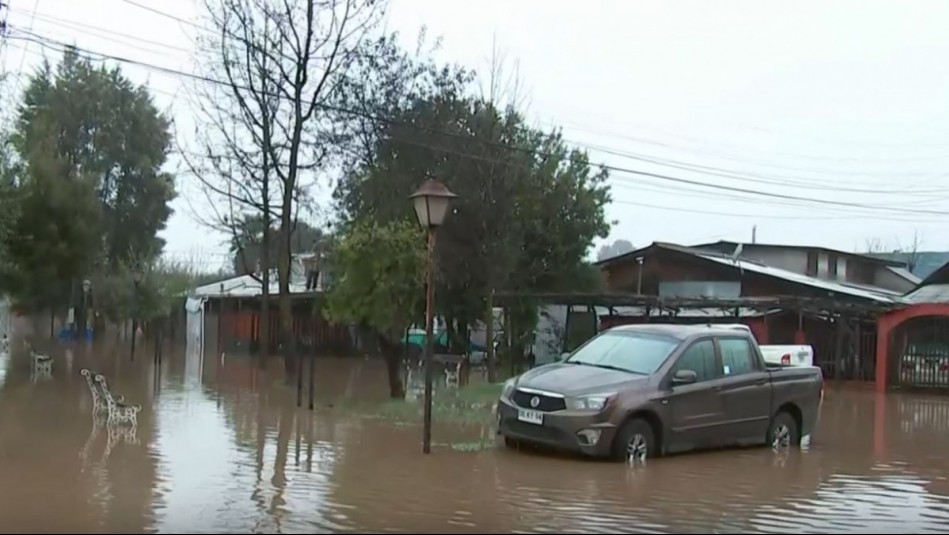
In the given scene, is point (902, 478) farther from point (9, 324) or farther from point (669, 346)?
point (9, 324)

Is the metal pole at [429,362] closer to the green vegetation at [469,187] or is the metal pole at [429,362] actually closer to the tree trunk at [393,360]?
the tree trunk at [393,360]

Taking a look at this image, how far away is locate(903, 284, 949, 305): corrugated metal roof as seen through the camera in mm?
27516

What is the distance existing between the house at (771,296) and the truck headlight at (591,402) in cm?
1398

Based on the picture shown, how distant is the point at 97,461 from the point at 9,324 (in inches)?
1562

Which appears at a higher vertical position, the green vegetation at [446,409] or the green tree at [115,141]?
the green tree at [115,141]

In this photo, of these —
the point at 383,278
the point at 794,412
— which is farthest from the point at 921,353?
the point at 383,278

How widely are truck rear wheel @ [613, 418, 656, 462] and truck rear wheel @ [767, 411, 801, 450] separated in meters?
2.35

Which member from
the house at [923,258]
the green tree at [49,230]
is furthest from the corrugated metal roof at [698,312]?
the house at [923,258]

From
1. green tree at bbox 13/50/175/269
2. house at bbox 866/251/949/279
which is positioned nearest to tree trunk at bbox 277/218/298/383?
green tree at bbox 13/50/175/269

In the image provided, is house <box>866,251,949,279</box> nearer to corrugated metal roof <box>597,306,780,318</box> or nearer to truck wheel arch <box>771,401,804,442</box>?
corrugated metal roof <box>597,306,780,318</box>

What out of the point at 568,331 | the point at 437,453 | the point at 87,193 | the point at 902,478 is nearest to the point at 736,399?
the point at 902,478

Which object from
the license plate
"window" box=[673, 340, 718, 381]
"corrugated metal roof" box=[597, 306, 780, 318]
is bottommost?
the license plate

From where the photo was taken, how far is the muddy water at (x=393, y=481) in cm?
812

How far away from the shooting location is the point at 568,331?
30812 mm
